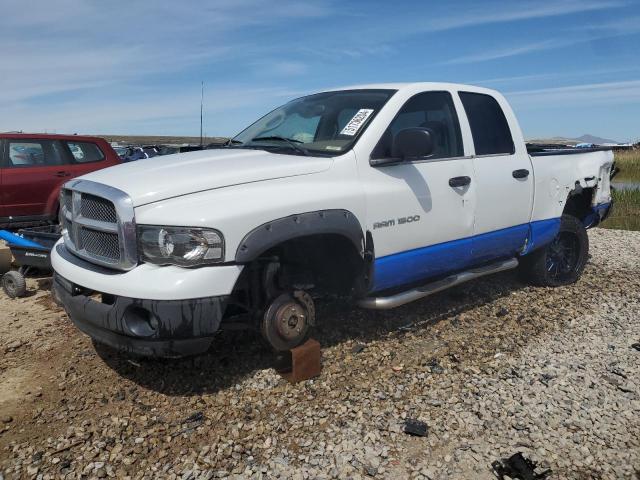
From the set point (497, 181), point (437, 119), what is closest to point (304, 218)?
point (437, 119)

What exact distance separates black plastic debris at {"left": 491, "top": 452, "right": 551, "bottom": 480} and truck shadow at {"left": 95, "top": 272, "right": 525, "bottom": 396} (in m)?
1.64

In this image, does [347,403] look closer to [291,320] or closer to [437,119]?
[291,320]

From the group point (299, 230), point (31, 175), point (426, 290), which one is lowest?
point (426, 290)

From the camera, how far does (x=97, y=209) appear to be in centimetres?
333

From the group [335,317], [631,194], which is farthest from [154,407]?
[631,194]

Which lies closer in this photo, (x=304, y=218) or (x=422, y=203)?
(x=304, y=218)

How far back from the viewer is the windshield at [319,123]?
12.8 feet

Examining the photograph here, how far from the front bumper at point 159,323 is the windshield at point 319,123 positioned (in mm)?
1438

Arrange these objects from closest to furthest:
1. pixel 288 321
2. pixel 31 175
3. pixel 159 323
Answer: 1. pixel 159 323
2. pixel 288 321
3. pixel 31 175

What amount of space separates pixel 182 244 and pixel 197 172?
0.56 metres

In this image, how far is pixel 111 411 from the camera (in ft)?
10.8

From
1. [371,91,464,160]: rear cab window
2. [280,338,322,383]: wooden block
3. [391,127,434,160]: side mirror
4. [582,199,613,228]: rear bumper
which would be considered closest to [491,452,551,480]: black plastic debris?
[280,338,322,383]: wooden block

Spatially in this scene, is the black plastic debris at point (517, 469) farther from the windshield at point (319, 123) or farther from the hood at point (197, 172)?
the windshield at point (319, 123)

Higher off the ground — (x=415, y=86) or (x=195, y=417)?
(x=415, y=86)
